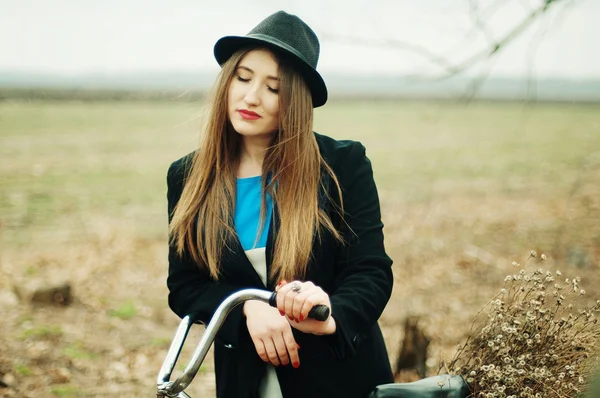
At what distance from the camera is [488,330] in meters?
2.21

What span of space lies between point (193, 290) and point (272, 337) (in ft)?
1.50

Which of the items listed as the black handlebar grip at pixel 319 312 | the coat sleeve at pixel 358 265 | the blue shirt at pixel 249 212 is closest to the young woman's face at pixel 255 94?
the blue shirt at pixel 249 212

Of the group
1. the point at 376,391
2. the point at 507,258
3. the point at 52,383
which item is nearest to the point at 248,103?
the point at 376,391

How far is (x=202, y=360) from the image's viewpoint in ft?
6.21

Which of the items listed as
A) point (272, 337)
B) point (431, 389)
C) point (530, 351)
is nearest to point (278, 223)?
point (272, 337)

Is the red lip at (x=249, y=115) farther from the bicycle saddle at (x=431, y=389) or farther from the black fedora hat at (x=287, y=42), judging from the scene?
the bicycle saddle at (x=431, y=389)

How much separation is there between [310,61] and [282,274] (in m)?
0.79

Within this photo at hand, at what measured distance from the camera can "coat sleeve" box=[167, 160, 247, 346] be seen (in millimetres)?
2186

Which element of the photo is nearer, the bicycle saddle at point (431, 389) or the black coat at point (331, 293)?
the bicycle saddle at point (431, 389)

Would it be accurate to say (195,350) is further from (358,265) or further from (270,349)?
(358,265)

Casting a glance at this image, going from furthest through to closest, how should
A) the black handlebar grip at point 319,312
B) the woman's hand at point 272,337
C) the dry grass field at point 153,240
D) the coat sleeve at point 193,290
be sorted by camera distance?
the dry grass field at point 153,240 < the coat sleeve at point 193,290 < the woman's hand at point 272,337 < the black handlebar grip at point 319,312

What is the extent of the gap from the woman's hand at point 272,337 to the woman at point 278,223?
10 cm

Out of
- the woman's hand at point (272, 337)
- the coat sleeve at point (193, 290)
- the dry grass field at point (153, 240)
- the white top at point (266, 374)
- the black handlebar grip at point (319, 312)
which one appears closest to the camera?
the black handlebar grip at point (319, 312)

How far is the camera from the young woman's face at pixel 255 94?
2285mm
